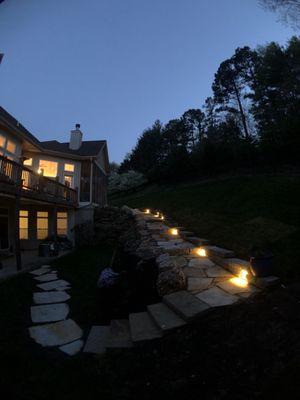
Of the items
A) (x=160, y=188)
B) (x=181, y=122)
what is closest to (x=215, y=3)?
(x=160, y=188)

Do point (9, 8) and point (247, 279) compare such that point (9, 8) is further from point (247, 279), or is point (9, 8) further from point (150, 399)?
point (247, 279)

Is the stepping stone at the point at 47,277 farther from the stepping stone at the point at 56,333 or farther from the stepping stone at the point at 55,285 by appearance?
the stepping stone at the point at 56,333

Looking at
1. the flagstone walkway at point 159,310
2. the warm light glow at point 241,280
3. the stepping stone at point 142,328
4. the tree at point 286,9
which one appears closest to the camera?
the stepping stone at point 142,328

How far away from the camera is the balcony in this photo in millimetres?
8047

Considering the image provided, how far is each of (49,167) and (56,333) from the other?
13199mm

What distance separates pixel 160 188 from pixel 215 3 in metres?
19.7

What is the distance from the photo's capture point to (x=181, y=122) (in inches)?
1715

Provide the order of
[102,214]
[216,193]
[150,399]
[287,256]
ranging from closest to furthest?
1. [150,399]
2. [287,256]
3. [216,193]
4. [102,214]

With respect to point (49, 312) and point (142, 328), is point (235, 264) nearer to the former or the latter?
point (142, 328)

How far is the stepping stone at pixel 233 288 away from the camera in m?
4.10

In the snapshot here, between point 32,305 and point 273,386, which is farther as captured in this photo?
point 32,305

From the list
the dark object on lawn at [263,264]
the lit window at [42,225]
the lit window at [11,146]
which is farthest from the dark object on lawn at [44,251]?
the dark object on lawn at [263,264]

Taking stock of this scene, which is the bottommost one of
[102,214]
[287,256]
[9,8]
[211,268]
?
[211,268]

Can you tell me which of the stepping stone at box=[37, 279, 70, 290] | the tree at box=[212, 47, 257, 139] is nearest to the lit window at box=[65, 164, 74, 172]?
the stepping stone at box=[37, 279, 70, 290]
